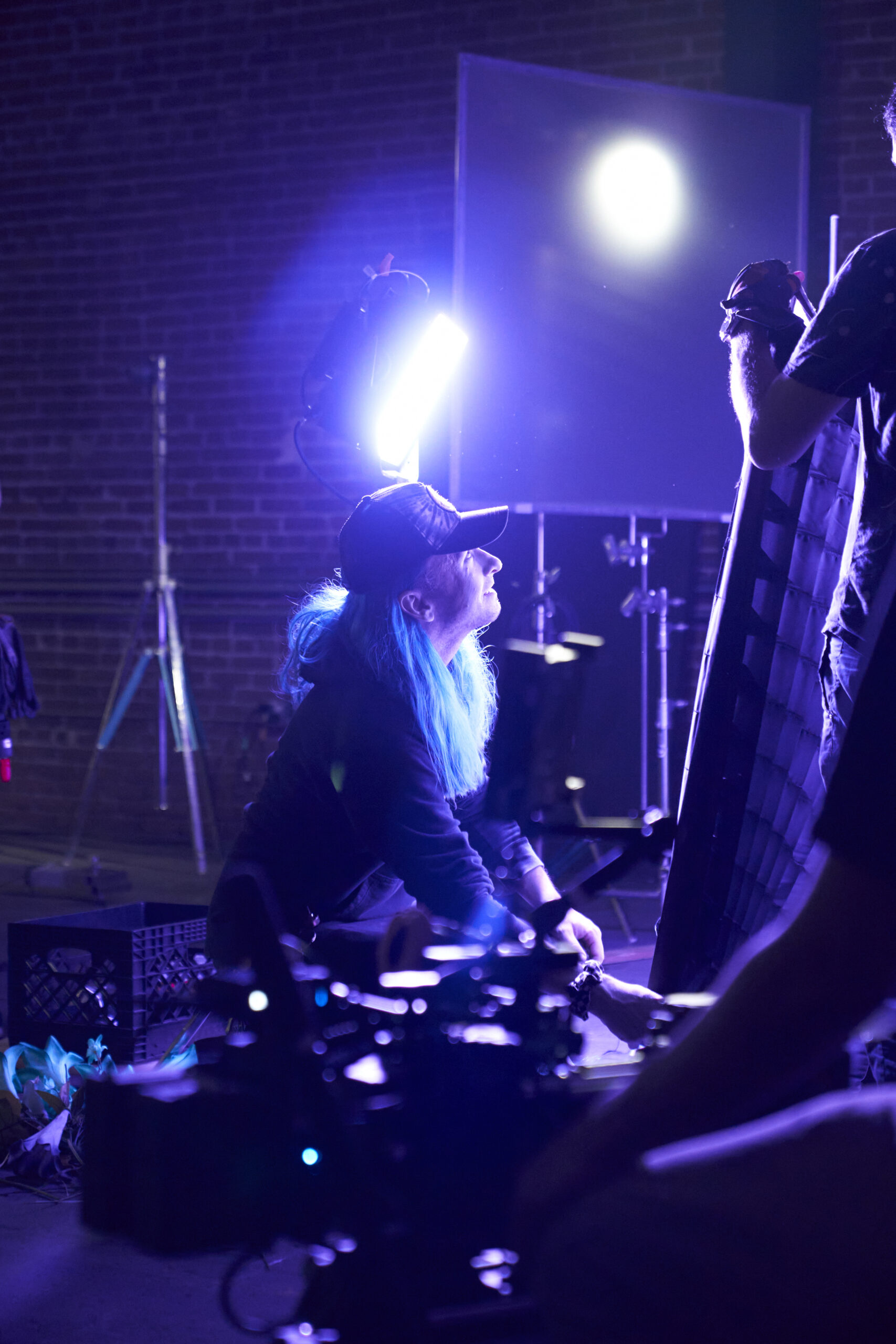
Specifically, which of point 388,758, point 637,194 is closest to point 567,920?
point 388,758

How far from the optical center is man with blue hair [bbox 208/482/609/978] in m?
1.49

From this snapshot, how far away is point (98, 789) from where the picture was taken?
547cm

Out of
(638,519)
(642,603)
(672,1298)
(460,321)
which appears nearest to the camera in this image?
(672,1298)

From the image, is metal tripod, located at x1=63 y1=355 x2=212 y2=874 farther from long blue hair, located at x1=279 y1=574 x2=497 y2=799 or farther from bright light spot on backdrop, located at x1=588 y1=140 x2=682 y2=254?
long blue hair, located at x1=279 y1=574 x2=497 y2=799

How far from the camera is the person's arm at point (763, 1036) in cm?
56

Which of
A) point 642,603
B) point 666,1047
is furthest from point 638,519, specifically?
point 666,1047

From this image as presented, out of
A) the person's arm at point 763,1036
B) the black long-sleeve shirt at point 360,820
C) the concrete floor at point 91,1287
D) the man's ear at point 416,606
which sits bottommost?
the concrete floor at point 91,1287

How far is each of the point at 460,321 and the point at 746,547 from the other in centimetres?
183

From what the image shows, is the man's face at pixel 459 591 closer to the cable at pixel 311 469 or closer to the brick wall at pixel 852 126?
the cable at pixel 311 469

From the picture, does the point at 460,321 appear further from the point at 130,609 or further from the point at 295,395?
the point at 130,609

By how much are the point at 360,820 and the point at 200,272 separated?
4382mm

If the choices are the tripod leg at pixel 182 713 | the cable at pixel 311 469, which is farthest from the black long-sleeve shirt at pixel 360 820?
the tripod leg at pixel 182 713

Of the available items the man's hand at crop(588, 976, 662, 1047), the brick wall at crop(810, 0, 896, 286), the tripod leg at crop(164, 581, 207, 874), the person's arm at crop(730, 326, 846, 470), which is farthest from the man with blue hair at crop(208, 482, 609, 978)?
the brick wall at crop(810, 0, 896, 286)

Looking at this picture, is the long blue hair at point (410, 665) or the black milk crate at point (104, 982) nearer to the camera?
the long blue hair at point (410, 665)
